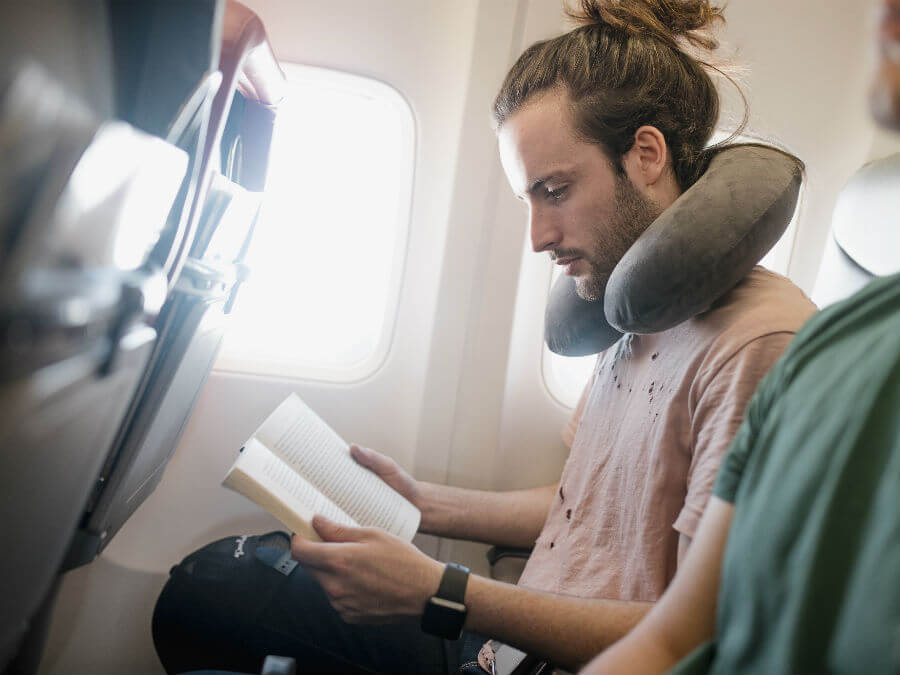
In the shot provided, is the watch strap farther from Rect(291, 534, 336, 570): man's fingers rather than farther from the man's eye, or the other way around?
the man's eye

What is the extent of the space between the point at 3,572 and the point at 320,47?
60.7 inches

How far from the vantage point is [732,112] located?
2037 mm

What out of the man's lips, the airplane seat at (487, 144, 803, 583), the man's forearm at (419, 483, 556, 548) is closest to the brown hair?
the airplane seat at (487, 144, 803, 583)

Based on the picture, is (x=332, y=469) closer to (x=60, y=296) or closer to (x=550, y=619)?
(x=550, y=619)

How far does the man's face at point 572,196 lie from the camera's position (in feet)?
4.51

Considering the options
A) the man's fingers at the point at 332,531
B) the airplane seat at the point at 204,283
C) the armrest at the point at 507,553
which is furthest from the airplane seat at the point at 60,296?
the armrest at the point at 507,553

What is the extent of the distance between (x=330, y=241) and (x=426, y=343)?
41 cm

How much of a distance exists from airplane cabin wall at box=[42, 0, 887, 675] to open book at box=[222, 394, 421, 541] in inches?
16.7

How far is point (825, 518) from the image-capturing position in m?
0.60

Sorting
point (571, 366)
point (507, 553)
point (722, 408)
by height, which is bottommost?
point (507, 553)

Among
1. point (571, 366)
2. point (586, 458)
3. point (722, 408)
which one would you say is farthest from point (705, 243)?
point (571, 366)

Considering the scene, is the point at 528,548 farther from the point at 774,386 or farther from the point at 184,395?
the point at 774,386

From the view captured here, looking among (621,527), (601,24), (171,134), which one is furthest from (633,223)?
(171,134)

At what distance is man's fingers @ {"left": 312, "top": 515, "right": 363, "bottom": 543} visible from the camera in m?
1.15
